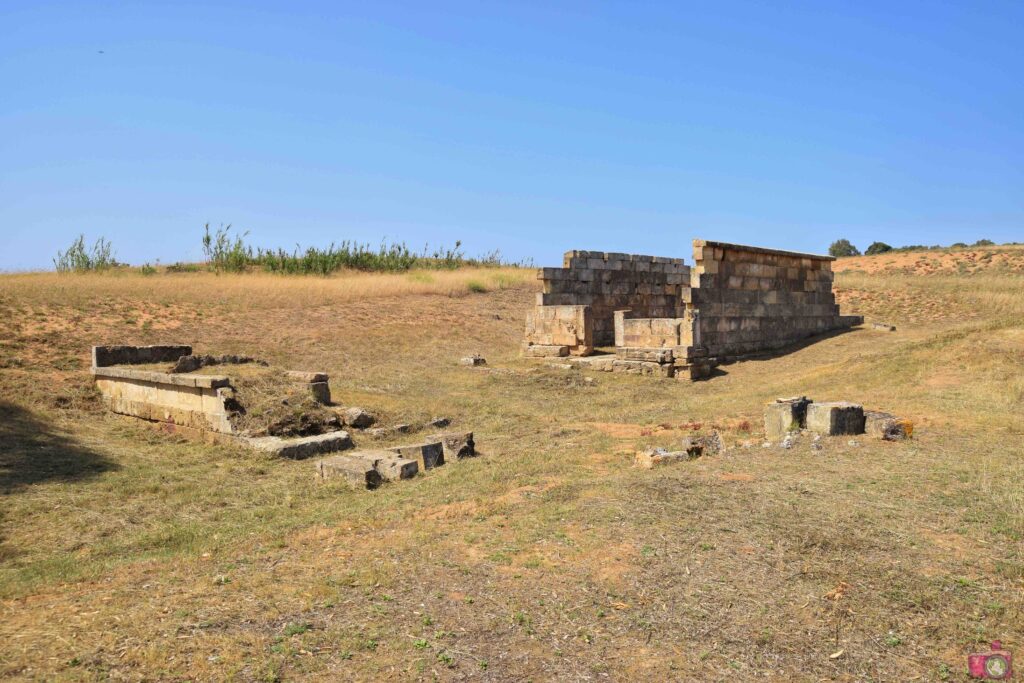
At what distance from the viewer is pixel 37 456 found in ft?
29.9

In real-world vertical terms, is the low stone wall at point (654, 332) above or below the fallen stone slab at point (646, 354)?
above

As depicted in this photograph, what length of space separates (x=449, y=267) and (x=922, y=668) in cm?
3433

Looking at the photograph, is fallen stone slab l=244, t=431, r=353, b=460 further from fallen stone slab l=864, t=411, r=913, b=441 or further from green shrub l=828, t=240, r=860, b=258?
green shrub l=828, t=240, r=860, b=258

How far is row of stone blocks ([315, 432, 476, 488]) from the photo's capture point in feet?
27.1

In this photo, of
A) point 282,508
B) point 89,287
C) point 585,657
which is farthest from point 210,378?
point 89,287

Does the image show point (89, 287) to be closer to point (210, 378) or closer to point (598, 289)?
point (210, 378)

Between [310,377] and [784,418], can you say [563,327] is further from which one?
[784,418]

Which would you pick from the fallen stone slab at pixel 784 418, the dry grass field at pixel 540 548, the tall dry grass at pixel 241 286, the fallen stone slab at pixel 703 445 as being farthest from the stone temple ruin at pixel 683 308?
the tall dry grass at pixel 241 286

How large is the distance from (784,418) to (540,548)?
500cm

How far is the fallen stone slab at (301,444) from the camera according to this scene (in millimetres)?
9656

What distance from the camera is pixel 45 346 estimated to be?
49.8 ft

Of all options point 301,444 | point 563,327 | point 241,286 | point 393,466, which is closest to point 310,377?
point 301,444

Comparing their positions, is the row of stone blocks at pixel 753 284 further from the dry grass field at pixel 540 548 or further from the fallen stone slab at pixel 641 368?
the dry grass field at pixel 540 548

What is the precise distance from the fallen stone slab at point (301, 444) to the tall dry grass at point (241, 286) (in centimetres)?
1142
